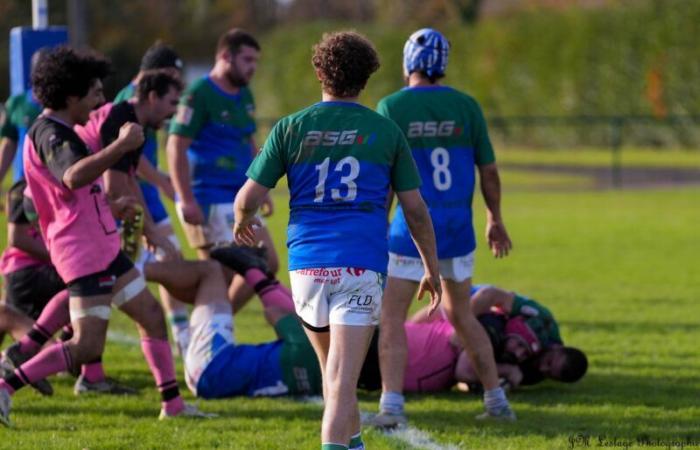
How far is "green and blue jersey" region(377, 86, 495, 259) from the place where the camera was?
6871 millimetres

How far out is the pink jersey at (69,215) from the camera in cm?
657

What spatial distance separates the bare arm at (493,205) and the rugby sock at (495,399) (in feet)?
2.56

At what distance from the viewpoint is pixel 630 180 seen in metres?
27.5

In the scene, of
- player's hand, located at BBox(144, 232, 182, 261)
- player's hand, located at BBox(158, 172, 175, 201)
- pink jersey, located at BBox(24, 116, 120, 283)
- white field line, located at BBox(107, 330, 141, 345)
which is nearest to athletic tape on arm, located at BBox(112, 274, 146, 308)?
pink jersey, located at BBox(24, 116, 120, 283)

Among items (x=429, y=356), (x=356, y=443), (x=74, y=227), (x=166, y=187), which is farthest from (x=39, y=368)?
(x=166, y=187)

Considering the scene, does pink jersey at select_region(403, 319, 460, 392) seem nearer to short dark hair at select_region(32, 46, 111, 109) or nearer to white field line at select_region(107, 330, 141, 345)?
short dark hair at select_region(32, 46, 111, 109)

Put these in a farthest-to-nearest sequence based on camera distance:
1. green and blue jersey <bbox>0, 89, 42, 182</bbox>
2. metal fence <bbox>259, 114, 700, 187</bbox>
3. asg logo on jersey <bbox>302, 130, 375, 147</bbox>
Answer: metal fence <bbox>259, 114, 700, 187</bbox>
green and blue jersey <bbox>0, 89, 42, 182</bbox>
asg logo on jersey <bbox>302, 130, 375, 147</bbox>

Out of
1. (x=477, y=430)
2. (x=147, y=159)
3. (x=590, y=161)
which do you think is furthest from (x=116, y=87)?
(x=477, y=430)

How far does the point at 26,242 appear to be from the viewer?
789cm

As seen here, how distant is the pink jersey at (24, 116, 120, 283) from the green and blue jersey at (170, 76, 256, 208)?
7.22ft

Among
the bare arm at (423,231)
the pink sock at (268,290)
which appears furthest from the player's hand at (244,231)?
the pink sock at (268,290)

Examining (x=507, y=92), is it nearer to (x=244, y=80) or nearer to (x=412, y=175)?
(x=244, y=80)

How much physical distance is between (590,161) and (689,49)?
13.3 ft

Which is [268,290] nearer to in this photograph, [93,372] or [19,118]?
[93,372]
